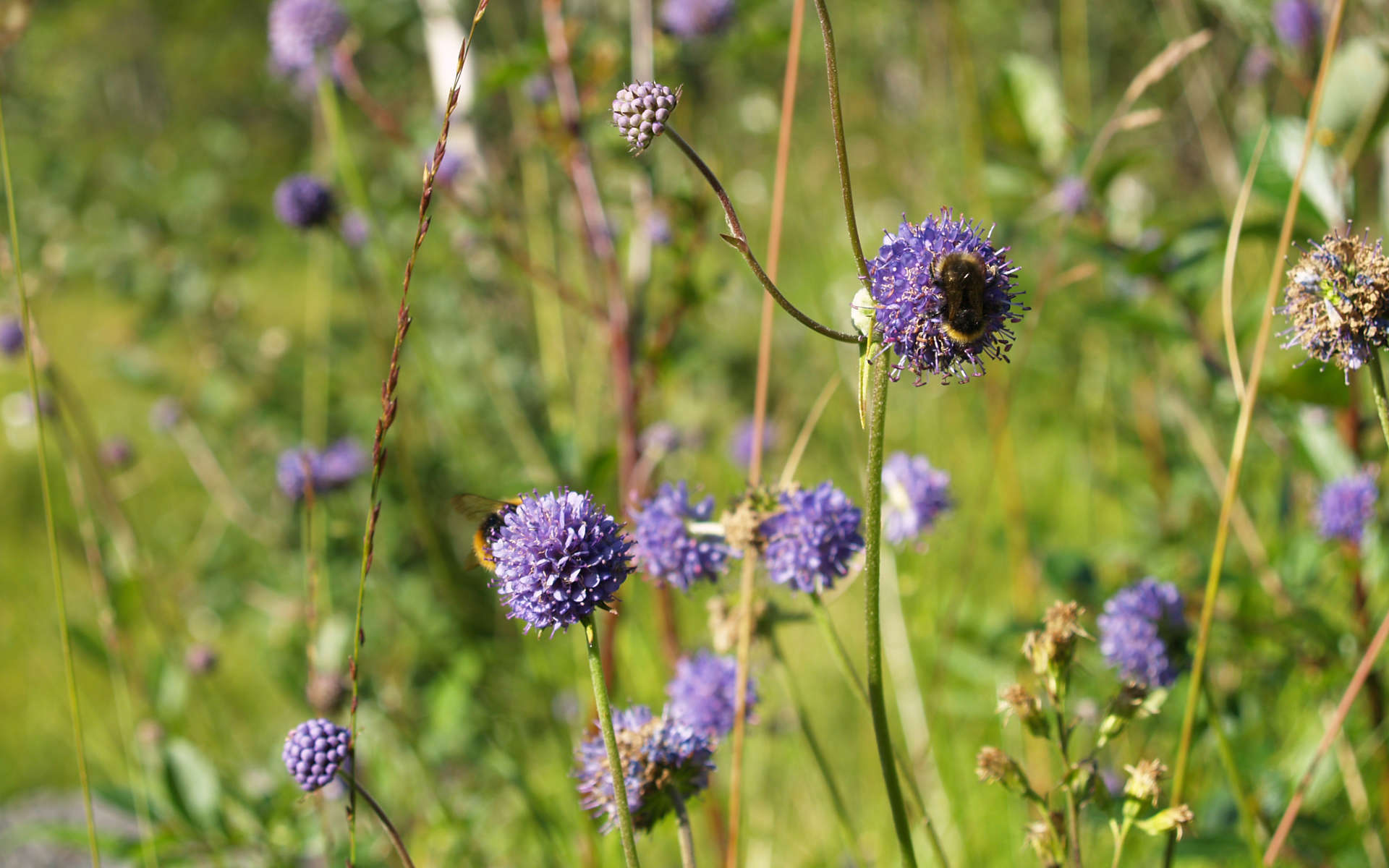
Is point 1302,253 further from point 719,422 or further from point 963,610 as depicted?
point 719,422

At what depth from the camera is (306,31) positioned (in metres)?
2.29

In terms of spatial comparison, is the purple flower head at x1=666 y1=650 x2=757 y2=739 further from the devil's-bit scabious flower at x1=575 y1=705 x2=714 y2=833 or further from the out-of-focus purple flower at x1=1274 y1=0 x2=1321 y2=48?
the out-of-focus purple flower at x1=1274 y1=0 x2=1321 y2=48

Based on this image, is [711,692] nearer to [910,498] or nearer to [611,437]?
[910,498]

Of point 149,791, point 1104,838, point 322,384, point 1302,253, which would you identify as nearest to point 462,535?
point 322,384

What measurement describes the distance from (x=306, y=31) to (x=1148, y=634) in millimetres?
2127

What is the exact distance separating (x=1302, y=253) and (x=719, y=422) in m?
2.82

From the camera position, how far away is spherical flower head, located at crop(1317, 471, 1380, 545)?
58.6 inches

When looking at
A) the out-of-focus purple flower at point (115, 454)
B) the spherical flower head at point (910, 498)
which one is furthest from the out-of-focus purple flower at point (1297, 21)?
the out-of-focus purple flower at point (115, 454)

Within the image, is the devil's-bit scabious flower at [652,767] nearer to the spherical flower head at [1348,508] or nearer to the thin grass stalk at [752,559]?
the thin grass stalk at [752,559]

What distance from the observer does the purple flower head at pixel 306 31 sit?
2.29m

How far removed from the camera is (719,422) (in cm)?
370

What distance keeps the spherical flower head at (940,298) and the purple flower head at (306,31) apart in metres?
1.89

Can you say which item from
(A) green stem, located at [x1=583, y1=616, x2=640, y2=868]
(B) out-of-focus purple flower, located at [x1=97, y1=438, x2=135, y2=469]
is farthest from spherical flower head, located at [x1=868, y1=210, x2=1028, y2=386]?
(B) out-of-focus purple flower, located at [x1=97, y1=438, x2=135, y2=469]

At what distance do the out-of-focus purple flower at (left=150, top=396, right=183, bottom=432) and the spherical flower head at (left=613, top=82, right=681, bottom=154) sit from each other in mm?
2633
